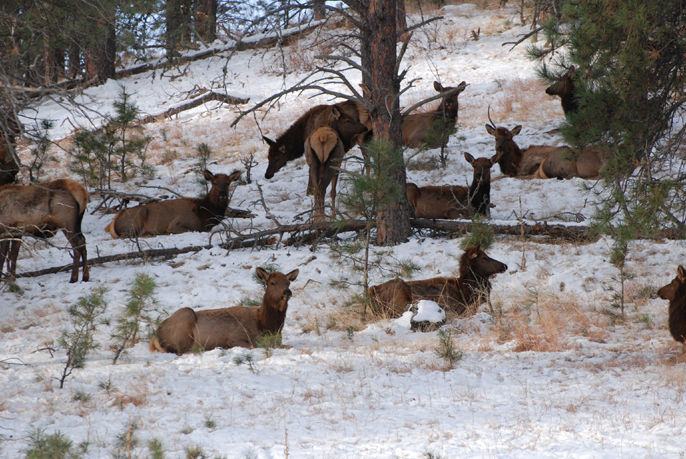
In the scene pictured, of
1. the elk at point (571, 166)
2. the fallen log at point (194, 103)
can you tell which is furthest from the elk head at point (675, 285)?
the fallen log at point (194, 103)

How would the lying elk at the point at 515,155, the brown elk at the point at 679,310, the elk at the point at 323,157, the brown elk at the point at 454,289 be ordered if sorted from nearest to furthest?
the brown elk at the point at 679,310, the brown elk at the point at 454,289, the elk at the point at 323,157, the lying elk at the point at 515,155

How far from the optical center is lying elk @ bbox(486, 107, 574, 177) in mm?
13453

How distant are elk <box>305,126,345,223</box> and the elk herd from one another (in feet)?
0.07

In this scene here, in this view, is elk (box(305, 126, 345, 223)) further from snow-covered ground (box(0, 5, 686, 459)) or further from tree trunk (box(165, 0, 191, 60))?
tree trunk (box(165, 0, 191, 60))

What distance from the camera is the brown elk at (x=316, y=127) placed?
12.3 meters

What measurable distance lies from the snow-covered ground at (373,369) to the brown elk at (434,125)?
2.44 m

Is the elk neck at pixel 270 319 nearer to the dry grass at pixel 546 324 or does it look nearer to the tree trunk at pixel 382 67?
the dry grass at pixel 546 324

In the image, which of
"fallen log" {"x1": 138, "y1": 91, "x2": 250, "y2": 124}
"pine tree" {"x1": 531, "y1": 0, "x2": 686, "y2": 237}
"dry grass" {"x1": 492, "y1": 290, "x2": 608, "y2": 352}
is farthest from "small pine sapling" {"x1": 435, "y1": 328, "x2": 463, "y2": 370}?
"fallen log" {"x1": 138, "y1": 91, "x2": 250, "y2": 124}

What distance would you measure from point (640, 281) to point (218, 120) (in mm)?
15323

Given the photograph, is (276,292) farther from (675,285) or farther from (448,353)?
(675,285)

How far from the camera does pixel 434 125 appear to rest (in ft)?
44.9

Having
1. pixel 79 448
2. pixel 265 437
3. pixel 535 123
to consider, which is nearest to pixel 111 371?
pixel 79 448

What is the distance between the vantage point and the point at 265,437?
4.48m

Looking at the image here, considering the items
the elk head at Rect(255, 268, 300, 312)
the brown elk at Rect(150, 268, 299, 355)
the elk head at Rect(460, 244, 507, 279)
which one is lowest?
the brown elk at Rect(150, 268, 299, 355)
